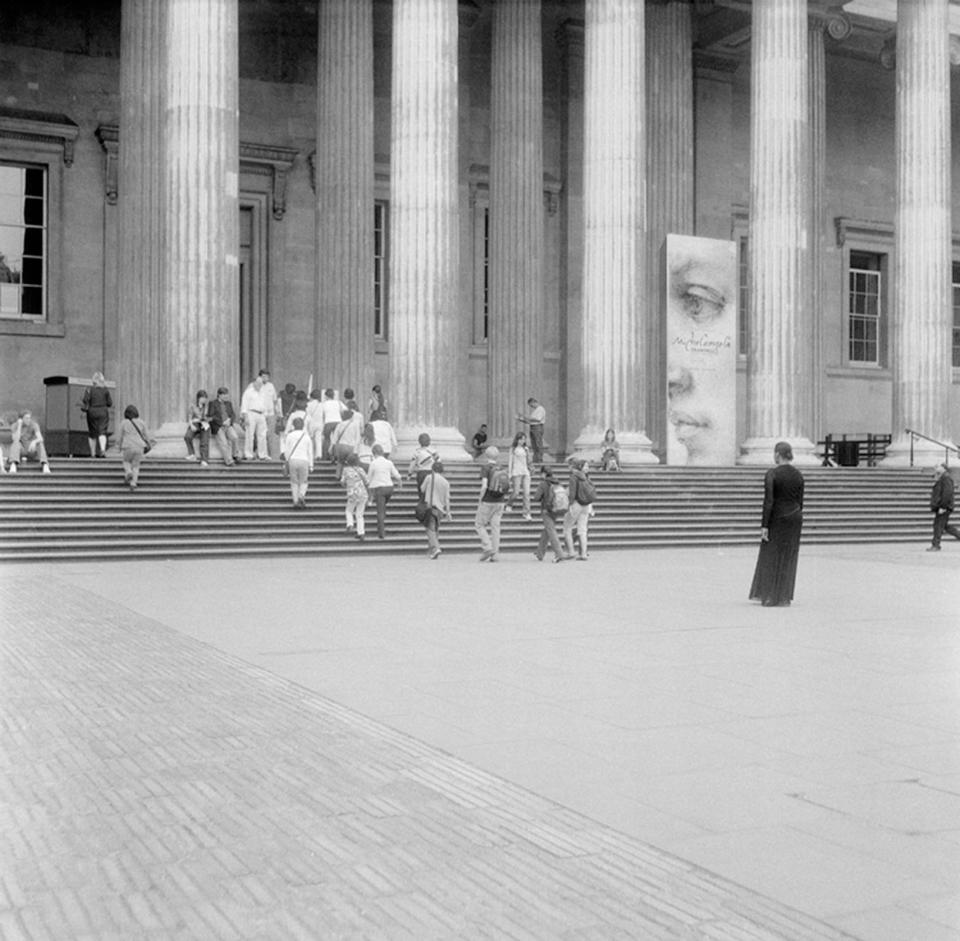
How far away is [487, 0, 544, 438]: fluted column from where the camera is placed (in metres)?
29.3

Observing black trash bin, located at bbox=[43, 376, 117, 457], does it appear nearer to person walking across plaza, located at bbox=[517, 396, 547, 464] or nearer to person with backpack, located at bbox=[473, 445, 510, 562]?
person walking across plaza, located at bbox=[517, 396, 547, 464]

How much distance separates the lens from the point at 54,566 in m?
17.0

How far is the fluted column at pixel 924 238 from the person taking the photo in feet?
95.3

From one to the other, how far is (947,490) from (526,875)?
765 inches

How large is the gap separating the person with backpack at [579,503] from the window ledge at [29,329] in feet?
45.4

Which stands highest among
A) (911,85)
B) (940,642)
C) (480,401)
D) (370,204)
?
(911,85)

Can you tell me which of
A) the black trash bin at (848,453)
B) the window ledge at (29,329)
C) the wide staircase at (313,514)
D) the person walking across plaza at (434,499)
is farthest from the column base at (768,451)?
the window ledge at (29,329)

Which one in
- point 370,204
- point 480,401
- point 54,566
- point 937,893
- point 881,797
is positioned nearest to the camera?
point 937,893

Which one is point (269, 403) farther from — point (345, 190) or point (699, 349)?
point (699, 349)

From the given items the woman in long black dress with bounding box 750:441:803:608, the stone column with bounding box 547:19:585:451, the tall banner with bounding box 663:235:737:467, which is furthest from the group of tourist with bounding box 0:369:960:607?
the stone column with bounding box 547:19:585:451

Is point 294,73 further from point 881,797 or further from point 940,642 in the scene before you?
point 881,797

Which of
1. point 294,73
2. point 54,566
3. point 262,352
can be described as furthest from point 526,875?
point 294,73

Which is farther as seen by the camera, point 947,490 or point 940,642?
point 947,490

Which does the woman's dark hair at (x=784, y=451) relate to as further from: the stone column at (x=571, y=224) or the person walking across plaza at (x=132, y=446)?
the stone column at (x=571, y=224)
